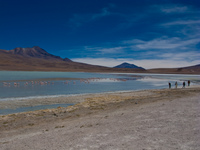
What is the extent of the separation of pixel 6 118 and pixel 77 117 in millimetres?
3551

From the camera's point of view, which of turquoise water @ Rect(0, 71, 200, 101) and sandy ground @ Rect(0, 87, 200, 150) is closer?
sandy ground @ Rect(0, 87, 200, 150)

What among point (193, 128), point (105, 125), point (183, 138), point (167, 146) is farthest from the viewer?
point (105, 125)

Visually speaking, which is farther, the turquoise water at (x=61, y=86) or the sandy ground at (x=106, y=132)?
the turquoise water at (x=61, y=86)

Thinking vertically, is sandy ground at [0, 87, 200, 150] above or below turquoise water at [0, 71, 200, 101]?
below

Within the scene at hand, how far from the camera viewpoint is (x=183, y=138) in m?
5.84

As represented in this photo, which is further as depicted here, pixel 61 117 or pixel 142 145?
pixel 61 117

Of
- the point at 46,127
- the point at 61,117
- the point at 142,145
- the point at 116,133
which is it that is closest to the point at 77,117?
the point at 61,117

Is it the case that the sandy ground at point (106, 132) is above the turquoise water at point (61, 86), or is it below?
below

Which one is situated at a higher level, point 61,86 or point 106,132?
point 61,86

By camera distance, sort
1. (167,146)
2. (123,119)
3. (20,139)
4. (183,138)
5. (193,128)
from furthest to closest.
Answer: (123,119)
(193,128)
(20,139)
(183,138)
(167,146)

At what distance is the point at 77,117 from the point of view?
9.45 metres

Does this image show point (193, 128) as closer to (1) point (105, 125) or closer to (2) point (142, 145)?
(2) point (142, 145)

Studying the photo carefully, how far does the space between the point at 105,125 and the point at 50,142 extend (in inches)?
98.9

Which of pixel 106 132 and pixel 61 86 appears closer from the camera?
pixel 106 132
